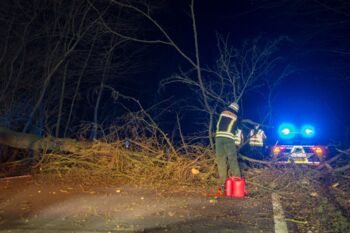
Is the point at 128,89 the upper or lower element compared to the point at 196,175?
upper

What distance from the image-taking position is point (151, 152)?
30.5 feet

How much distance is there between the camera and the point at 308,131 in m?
10.7

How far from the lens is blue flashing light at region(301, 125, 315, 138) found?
10492 mm

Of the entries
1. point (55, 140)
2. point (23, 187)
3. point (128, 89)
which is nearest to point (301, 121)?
point (55, 140)

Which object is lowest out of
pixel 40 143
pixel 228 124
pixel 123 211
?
pixel 123 211

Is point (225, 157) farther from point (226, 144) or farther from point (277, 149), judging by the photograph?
point (277, 149)

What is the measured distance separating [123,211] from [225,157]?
2.71 meters

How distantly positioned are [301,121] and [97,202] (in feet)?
23.0

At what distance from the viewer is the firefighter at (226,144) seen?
809 cm

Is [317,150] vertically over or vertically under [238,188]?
over

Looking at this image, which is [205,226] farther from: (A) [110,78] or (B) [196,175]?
(A) [110,78]

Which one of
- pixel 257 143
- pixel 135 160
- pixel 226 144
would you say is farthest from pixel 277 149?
pixel 135 160

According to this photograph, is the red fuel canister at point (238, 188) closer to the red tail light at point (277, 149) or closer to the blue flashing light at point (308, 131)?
the red tail light at point (277, 149)

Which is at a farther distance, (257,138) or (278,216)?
(257,138)
